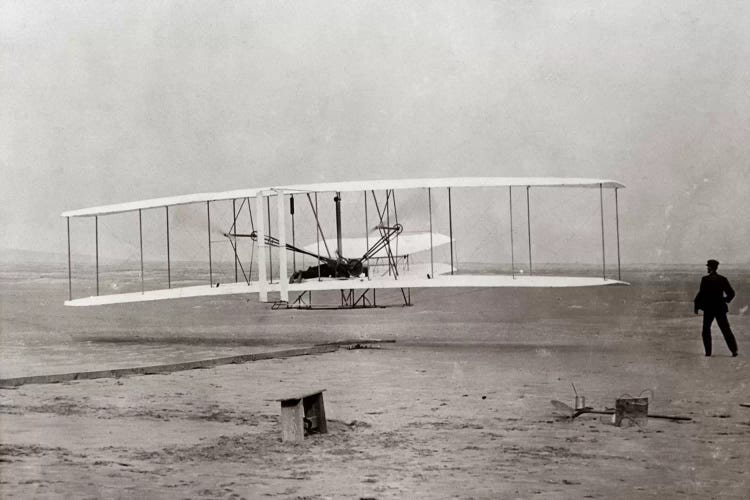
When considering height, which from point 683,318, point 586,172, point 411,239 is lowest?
point 683,318

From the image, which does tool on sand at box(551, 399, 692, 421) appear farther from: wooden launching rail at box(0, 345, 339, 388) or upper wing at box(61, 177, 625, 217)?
upper wing at box(61, 177, 625, 217)

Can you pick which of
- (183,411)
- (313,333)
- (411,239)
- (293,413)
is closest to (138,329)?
(313,333)

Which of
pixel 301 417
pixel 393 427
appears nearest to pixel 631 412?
pixel 393 427

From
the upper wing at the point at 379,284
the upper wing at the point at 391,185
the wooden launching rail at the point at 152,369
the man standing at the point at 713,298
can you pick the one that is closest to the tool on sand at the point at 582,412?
the man standing at the point at 713,298

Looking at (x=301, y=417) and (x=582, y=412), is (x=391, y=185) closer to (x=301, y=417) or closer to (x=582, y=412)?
(x=582, y=412)

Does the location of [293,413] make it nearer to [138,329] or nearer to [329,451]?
[329,451]

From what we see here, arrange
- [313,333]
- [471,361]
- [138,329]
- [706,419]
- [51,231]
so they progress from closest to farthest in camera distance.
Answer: [706,419], [471,361], [313,333], [138,329], [51,231]

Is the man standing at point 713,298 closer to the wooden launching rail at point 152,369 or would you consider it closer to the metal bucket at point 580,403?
the metal bucket at point 580,403

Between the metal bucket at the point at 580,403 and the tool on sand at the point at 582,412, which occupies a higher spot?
the metal bucket at the point at 580,403
